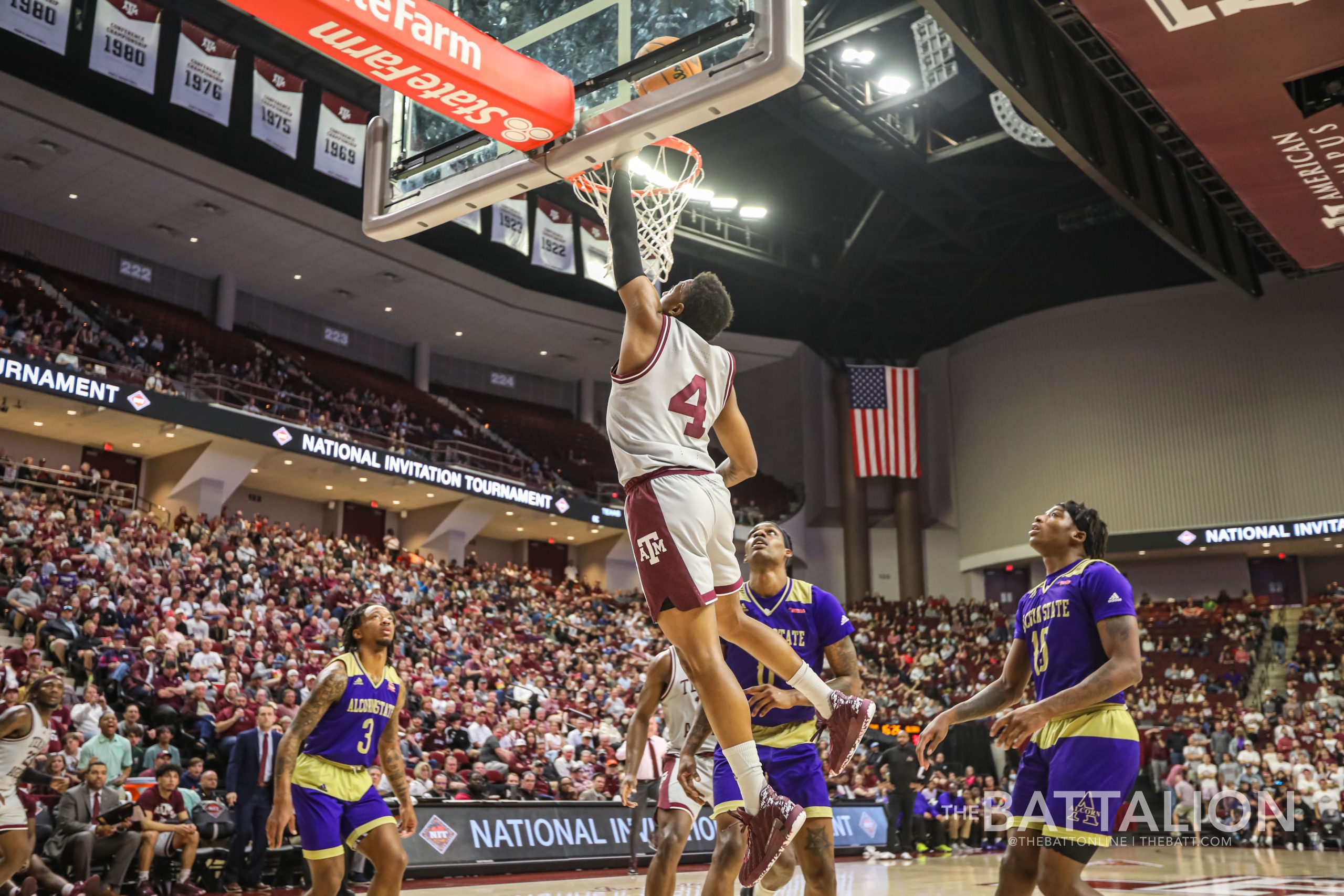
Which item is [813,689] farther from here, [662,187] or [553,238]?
[553,238]

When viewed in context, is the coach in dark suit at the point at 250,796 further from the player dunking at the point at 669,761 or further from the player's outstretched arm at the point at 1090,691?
the player's outstretched arm at the point at 1090,691

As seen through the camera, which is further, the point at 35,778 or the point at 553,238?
the point at 553,238

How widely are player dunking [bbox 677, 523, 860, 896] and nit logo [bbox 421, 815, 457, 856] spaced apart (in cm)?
653

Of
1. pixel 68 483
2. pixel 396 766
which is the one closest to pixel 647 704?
pixel 396 766

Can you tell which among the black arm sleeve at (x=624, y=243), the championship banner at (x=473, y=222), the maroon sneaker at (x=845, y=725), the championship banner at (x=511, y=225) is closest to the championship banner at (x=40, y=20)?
the championship banner at (x=473, y=222)

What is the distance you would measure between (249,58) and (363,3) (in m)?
22.5

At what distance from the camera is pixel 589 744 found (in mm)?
17453

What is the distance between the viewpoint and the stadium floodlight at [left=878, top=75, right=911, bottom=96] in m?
25.8

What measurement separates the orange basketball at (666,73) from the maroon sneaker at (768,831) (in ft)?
9.59

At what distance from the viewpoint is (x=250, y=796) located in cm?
1053

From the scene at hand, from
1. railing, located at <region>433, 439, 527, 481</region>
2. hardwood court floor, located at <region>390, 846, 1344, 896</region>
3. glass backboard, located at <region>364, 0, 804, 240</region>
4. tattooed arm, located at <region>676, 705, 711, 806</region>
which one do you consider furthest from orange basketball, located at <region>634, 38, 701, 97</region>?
railing, located at <region>433, 439, 527, 481</region>

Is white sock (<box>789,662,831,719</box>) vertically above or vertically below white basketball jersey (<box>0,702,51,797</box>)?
above

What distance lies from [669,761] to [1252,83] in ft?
26.4

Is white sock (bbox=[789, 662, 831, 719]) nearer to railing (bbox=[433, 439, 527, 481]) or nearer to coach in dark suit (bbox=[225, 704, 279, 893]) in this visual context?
coach in dark suit (bbox=[225, 704, 279, 893])
